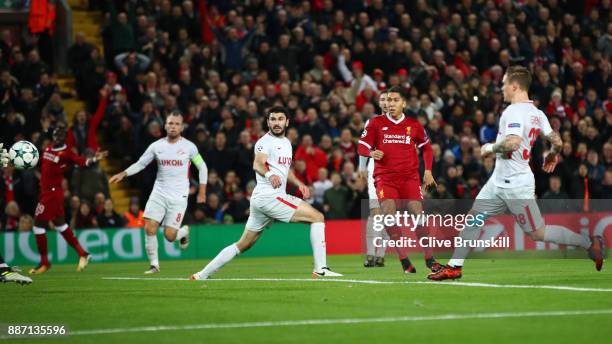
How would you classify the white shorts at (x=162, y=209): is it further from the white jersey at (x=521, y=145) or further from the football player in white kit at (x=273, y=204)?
the white jersey at (x=521, y=145)

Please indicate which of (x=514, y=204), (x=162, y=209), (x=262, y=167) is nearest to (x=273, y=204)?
(x=262, y=167)

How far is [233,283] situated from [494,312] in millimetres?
4896

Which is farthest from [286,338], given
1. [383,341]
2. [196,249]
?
[196,249]

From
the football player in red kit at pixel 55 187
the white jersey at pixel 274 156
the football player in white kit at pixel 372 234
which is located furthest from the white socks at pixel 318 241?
the football player in red kit at pixel 55 187

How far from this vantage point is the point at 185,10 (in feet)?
92.6

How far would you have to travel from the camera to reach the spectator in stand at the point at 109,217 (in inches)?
956

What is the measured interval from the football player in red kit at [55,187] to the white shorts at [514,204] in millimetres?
8061

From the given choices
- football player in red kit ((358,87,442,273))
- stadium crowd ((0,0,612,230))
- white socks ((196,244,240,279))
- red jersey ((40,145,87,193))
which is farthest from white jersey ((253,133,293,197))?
stadium crowd ((0,0,612,230))

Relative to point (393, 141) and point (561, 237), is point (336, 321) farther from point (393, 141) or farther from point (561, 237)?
point (393, 141)

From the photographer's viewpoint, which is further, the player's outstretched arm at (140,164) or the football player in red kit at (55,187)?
the football player in red kit at (55,187)

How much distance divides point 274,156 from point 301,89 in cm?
1297

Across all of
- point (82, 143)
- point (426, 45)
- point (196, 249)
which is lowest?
point (196, 249)

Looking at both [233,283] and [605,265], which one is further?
[605,265]

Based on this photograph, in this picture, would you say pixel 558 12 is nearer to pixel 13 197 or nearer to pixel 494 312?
pixel 13 197
